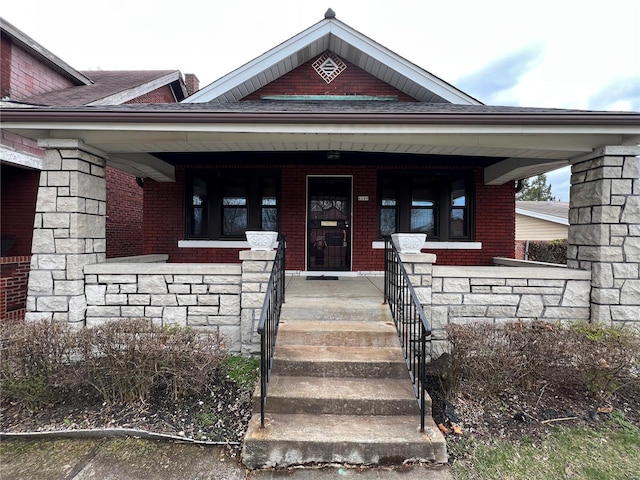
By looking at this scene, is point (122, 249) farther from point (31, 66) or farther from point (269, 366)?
point (269, 366)

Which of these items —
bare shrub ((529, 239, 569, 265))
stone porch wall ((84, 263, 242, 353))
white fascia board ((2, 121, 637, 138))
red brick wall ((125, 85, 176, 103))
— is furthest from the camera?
red brick wall ((125, 85, 176, 103))

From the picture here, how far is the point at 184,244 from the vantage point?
22.4ft

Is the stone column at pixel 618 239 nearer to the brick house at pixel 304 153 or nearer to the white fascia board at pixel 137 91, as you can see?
the brick house at pixel 304 153

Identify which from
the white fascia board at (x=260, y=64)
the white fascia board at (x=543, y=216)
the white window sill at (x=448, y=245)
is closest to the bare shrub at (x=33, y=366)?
the white fascia board at (x=260, y=64)

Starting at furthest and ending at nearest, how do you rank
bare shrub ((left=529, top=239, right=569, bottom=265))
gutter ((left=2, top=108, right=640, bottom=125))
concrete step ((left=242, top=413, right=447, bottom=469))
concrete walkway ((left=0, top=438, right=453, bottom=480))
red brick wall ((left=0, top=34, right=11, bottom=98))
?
bare shrub ((left=529, top=239, right=569, bottom=265))
red brick wall ((left=0, top=34, right=11, bottom=98))
gutter ((left=2, top=108, right=640, bottom=125))
concrete step ((left=242, top=413, right=447, bottom=469))
concrete walkway ((left=0, top=438, right=453, bottom=480))

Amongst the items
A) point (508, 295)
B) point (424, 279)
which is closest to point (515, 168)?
point (508, 295)

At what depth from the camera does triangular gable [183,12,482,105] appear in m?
6.21

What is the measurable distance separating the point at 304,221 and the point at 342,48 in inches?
142

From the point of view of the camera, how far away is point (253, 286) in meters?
4.16

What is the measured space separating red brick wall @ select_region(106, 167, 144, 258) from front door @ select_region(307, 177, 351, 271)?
17.0ft

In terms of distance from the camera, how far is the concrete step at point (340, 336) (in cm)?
369

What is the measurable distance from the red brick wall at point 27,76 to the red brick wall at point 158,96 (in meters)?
1.95

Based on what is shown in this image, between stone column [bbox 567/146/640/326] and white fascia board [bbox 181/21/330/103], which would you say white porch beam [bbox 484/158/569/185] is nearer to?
stone column [bbox 567/146/640/326]

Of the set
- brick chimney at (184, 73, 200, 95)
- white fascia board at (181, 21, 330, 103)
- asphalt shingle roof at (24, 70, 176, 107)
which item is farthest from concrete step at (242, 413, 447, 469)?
brick chimney at (184, 73, 200, 95)
